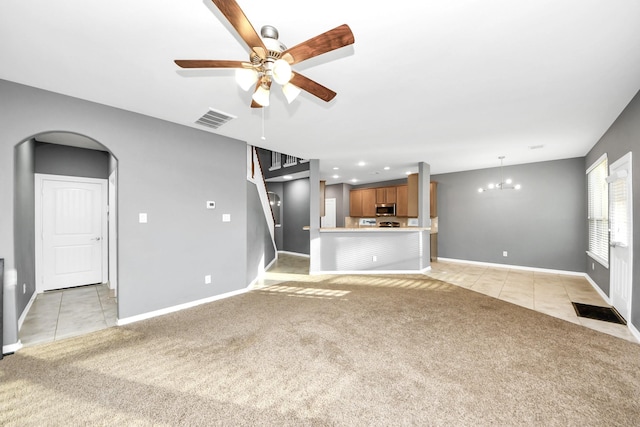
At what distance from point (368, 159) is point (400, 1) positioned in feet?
13.8

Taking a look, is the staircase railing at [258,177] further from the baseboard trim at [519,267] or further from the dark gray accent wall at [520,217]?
the baseboard trim at [519,267]

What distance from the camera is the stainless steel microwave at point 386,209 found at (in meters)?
8.04

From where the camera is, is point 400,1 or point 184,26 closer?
point 400,1

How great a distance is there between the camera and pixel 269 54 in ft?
→ 5.13

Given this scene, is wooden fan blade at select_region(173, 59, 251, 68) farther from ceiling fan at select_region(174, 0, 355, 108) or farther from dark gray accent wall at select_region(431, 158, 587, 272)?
dark gray accent wall at select_region(431, 158, 587, 272)

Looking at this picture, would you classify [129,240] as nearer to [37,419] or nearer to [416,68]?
[37,419]

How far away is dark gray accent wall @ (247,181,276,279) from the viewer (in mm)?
4684

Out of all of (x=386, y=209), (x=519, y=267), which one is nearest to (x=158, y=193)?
(x=386, y=209)

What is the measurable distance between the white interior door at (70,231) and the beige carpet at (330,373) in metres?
2.58

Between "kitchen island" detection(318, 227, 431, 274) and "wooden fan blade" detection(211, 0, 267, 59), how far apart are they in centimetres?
460

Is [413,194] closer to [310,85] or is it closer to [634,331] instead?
[634,331]

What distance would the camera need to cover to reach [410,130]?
3.84 meters

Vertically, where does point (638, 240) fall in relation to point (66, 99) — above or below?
below

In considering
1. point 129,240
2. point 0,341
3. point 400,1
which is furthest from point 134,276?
point 400,1
